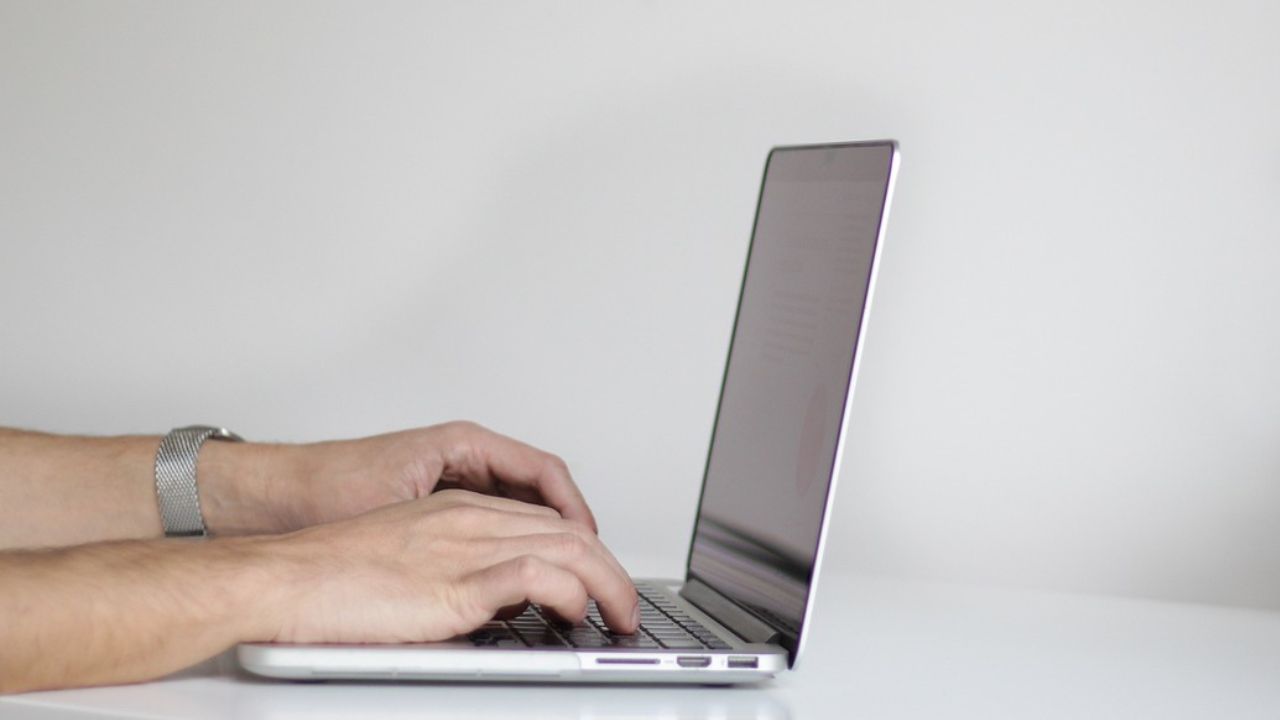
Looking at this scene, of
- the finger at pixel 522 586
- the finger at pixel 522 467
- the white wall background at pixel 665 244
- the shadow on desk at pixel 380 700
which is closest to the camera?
the shadow on desk at pixel 380 700

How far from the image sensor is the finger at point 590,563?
84 cm

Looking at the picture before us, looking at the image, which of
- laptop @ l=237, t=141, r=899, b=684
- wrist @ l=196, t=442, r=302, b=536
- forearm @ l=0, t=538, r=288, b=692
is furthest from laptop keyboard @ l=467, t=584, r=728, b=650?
wrist @ l=196, t=442, r=302, b=536

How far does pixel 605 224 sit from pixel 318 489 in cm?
55

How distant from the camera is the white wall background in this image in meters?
1.43

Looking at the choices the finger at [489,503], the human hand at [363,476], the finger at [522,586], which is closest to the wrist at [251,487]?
the human hand at [363,476]

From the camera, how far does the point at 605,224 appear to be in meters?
1.60

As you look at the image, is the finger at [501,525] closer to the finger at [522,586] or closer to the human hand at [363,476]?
the finger at [522,586]

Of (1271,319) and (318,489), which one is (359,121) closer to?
(318,489)

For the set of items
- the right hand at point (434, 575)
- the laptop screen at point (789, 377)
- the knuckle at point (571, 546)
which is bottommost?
the right hand at point (434, 575)

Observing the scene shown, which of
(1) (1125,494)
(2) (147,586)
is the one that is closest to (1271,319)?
(1) (1125,494)

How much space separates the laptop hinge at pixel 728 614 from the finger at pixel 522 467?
0.11 m

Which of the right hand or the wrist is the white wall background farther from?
the right hand

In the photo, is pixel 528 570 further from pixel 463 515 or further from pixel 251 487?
pixel 251 487

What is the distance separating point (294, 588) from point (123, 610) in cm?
9
